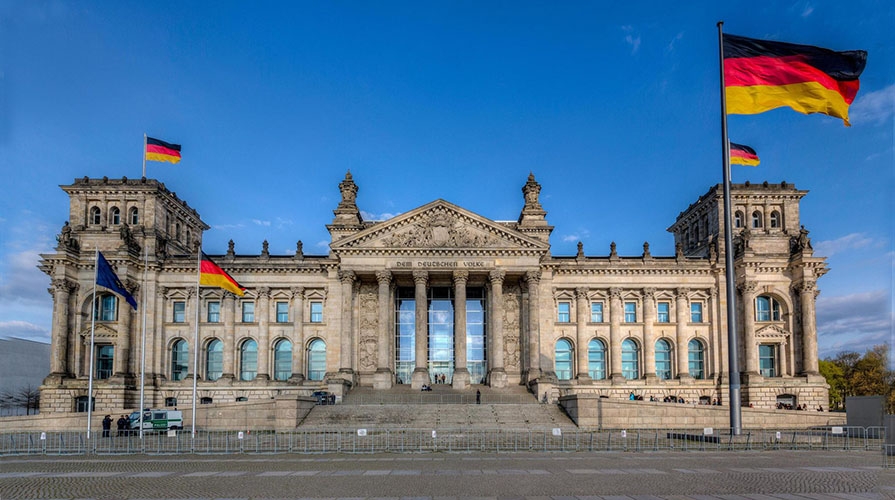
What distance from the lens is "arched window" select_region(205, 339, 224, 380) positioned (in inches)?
2830

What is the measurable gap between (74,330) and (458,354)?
34632mm

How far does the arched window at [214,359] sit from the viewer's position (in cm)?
7188

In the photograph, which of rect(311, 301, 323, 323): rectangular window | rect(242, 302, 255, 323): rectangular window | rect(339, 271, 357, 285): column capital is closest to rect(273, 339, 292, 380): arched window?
rect(311, 301, 323, 323): rectangular window

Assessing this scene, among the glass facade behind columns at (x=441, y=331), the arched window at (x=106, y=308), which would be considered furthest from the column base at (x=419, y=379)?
the arched window at (x=106, y=308)

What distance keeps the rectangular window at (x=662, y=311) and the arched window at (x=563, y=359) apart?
923 cm

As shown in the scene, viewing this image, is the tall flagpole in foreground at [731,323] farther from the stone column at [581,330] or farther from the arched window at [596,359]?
Answer: the arched window at [596,359]

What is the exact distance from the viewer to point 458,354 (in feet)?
214

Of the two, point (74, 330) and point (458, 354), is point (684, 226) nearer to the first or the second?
point (458, 354)

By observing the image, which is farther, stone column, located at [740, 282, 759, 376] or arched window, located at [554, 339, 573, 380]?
arched window, located at [554, 339, 573, 380]

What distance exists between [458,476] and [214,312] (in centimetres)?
5357

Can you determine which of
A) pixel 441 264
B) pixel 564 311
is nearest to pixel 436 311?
pixel 441 264

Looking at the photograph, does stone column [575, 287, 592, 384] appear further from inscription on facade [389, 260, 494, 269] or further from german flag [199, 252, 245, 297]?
german flag [199, 252, 245, 297]

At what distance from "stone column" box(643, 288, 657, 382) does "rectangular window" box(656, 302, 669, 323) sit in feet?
3.17

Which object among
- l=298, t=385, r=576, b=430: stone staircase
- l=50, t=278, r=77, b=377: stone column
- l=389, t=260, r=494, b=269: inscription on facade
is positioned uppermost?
l=389, t=260, r=494, b=269: inscription on facade
